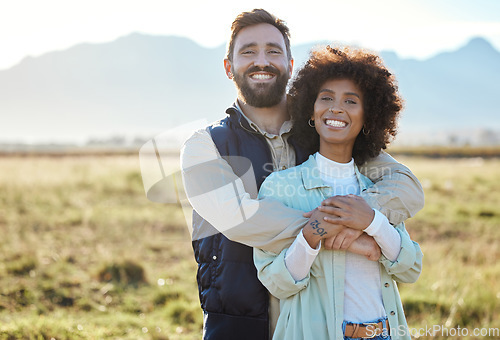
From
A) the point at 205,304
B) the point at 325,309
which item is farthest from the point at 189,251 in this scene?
the point at 325,309

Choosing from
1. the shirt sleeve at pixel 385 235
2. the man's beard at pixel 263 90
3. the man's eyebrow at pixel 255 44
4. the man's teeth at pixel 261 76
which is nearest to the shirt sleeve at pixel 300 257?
the shirt sleeve at pixel 385 235

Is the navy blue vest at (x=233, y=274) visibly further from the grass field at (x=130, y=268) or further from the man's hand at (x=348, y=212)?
the grass field at (x=130, y=268)

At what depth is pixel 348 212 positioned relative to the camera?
2.24 m

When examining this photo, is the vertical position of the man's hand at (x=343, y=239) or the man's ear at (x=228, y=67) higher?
the man's ear at (x=228, y=67)

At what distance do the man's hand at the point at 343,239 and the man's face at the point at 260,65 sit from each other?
3.59 feet

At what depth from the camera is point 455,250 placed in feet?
23.0

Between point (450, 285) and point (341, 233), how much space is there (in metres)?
3.75

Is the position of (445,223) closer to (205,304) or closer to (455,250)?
(455,250)

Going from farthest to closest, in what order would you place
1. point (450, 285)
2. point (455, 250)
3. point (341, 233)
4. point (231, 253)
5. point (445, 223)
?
point (445, 223) < point (455, 250) < point (450, 285) < point (231, 253) < point (341, 233)

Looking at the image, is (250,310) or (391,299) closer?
(391,299)

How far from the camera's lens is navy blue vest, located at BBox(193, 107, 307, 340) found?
8.43ft

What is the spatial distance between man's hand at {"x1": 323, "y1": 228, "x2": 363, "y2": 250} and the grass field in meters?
2.53

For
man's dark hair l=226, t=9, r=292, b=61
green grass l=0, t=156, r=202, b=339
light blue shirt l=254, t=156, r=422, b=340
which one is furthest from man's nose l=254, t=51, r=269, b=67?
green grass l=0, t=156, r=202, b=339

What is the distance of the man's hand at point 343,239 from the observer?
2.26 meters
